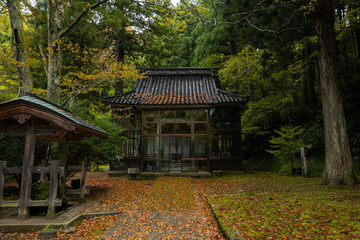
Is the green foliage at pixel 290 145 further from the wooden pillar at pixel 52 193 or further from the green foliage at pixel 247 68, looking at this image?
the wooden pillar at pixel 52 193

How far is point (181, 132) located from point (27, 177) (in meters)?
7.87

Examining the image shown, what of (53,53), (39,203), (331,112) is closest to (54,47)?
(53,53)

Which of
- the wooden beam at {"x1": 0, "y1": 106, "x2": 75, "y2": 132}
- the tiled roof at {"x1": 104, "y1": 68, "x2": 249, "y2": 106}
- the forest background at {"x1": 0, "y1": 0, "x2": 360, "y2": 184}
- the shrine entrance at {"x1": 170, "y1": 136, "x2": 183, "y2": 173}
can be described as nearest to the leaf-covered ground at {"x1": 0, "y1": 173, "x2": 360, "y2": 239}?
the wooden beam at {"x1": 0, "y1": 106, "x2": 75, "y2": 132}

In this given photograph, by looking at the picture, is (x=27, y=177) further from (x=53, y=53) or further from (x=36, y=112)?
(x=53, y=53)

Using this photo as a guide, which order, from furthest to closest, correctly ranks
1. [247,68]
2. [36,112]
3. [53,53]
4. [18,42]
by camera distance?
[247,68], [53,53], [18,42], [36,112]

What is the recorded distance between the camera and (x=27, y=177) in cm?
415

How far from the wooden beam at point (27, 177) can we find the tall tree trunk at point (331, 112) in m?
9.26

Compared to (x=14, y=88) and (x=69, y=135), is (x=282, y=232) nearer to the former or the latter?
(x=69, y=135)

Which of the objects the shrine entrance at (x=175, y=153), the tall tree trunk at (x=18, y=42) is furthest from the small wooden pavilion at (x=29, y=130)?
the shrine entrance at (x=175, y=153)

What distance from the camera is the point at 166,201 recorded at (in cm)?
564

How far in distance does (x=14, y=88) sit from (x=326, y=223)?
1778 cm

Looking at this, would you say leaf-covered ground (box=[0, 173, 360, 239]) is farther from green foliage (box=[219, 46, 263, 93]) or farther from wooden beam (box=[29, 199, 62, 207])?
green foliage (box=[219, 46, 263, 93])

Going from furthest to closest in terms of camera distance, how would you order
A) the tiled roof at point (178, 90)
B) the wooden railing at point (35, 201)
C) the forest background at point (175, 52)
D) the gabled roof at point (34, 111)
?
the tiled roof at point (178, 90) → the forest background at point (175, 52) → the wooden railing at point (35, 201) → the gabled roof at point (34, 111)

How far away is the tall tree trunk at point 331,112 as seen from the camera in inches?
256
